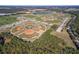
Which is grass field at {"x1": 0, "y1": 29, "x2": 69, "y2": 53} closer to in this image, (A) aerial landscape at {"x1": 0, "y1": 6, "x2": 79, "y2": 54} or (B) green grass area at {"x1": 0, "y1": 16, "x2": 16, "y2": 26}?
(A) aerial landscape at {"x1": 0, "y1": 6, "x2": 79, "y2": 54}

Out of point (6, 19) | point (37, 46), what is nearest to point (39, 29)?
point (37, 46)

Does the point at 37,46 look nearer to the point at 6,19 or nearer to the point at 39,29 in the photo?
the point at 39,29

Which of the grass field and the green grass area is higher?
the green grass area

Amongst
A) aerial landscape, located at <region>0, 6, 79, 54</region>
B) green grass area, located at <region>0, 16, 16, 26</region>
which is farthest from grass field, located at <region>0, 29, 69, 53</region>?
green grass area, located at <region>0, 16, 16, 26</region>

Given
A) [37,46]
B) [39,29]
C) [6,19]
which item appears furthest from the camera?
[6,19]

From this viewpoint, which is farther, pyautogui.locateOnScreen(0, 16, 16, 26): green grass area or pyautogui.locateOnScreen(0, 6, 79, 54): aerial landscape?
pyautogui.locateOnScreen(0, 16, 16, 26): green grass area

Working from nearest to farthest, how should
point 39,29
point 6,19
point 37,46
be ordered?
point 37,46
point 39,29
point 6,19

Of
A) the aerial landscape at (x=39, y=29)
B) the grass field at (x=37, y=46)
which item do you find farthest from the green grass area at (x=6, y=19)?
the grass field at (x=37, y=46)

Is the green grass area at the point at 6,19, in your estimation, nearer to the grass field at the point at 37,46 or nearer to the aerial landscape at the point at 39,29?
the aerial landscape at the point at 39,29
